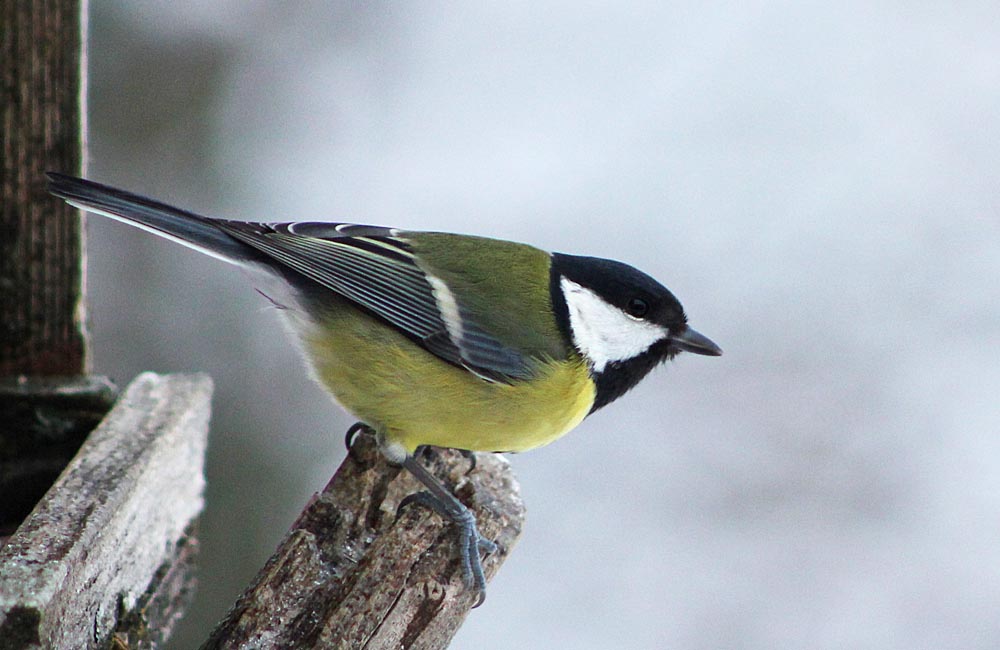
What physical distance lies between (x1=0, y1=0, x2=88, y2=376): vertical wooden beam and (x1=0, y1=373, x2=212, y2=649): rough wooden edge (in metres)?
0.23

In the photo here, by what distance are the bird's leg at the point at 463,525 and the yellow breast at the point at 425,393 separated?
0.49 feet

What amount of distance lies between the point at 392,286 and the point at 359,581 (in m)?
0.90

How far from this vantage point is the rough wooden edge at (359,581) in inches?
63.3

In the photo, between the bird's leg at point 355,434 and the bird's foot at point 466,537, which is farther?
the bird's leg at point 355,434

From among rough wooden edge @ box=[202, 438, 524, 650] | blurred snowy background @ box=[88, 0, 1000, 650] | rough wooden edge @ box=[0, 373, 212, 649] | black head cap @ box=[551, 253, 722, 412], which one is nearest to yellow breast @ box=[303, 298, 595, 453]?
black head cap @ box=[551, 253, 722, 412]

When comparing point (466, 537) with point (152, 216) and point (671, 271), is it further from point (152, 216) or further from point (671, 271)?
point (671, 271)

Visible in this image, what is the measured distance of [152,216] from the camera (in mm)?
2047

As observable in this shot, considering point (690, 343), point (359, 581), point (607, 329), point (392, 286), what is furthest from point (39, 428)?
point (690, 343)

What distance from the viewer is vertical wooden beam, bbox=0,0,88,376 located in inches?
80.7

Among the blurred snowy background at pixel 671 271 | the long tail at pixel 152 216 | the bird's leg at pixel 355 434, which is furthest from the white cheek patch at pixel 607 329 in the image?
the blurred snowy background at pixel 671 271

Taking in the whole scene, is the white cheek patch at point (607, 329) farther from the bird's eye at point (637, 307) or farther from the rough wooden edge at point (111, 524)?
the rough wooden edge at point (111, 524)

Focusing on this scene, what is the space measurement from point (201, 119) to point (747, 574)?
329 centimetres

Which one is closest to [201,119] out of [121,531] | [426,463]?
[426,463]

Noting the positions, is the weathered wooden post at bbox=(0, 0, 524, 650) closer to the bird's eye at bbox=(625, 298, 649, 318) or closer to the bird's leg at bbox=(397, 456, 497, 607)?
the bird's leg at bbox=(397, 456, 497, 607)
